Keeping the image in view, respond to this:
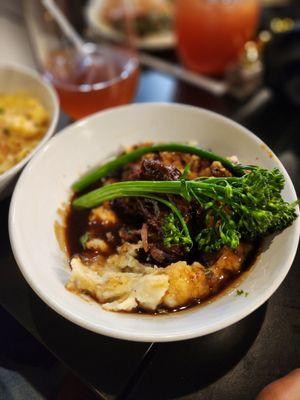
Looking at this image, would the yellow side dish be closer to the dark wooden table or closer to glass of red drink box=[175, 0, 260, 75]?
the dark wooden table

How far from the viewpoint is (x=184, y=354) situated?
130cm

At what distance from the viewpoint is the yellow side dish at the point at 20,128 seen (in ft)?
5.91

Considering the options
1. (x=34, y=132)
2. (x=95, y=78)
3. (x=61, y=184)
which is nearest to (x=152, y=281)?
(x=61, y=184)

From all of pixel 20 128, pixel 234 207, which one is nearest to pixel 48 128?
pixel 20 128

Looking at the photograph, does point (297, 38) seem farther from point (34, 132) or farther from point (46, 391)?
point (46, 391)

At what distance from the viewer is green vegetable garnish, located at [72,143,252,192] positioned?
1.48 metres

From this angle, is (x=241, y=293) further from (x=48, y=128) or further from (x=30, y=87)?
(x=30, y=87)

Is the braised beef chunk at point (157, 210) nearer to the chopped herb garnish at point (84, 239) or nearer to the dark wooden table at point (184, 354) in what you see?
the chopped herb garnish at point (84, 239)

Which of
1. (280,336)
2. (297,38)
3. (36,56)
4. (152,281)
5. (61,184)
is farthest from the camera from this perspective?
(36,56)

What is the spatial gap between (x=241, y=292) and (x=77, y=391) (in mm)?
592

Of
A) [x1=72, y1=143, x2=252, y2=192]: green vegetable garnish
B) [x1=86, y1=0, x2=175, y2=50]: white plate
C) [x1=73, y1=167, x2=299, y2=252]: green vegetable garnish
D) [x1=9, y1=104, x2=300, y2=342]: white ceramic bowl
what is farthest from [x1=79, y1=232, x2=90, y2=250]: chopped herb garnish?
[x1=86, y1=0, x2=175, y2=50]: white plate

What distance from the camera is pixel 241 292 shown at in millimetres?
1227

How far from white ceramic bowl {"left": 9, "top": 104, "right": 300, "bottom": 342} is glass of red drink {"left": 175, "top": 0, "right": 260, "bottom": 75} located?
34.6 inches

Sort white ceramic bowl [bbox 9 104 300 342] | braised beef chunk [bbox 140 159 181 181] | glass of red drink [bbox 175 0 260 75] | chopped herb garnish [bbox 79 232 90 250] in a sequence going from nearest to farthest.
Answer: white ceramic bowl [bbox 9 104 300 342] → braised beef chunk [bbox 140 159 181 181] → chopped herb garnish [bbox 79 232 90 250] → glass of red drink [bbox 175 0 260 75]
